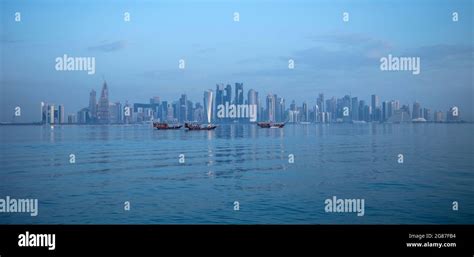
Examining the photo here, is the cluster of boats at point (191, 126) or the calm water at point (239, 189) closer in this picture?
the calm water at point (239, 189)

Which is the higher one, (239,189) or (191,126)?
(191,126)

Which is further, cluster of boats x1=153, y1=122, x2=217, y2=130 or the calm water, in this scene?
cluster of boats x1=153, y1=122, x2=217, y2=130

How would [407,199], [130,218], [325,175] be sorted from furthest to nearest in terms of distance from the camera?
1. [325,175]
2. [407,199]
3. [130,218]

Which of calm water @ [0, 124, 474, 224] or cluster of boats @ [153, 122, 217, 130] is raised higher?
cluster of boats @ [153, 122, 217, 130]

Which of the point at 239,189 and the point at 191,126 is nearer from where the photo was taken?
the point at 239,189

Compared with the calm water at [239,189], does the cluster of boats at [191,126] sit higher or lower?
higher

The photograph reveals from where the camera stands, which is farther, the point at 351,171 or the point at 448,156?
the point at 448,156
